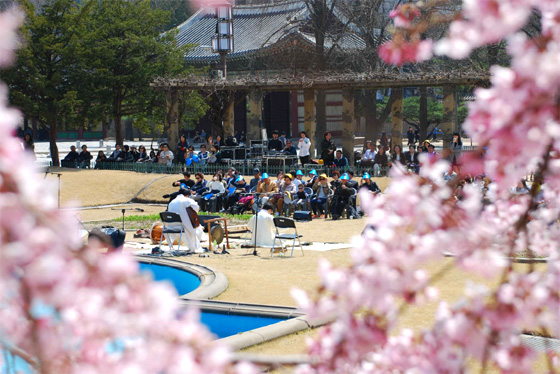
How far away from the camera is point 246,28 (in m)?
39.9

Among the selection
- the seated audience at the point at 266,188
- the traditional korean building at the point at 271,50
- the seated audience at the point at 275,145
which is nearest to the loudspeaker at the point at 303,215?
the seated audience at the point at 266,188

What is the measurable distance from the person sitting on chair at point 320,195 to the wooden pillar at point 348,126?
5.92 m

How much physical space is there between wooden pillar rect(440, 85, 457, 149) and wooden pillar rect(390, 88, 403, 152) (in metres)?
1.71

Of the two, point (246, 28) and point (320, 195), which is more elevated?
point (246, 28)

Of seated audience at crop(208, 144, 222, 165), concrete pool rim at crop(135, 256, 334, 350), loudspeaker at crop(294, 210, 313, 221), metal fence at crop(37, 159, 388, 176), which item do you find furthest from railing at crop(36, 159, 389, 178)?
concrete pool rim at crop(135, 256, 334, 350)

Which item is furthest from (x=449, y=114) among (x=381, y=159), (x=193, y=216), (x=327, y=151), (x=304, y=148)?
(x=193, y=216)

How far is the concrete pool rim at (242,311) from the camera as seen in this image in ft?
23.4

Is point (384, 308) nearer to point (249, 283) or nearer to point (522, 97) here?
point (522, 97)

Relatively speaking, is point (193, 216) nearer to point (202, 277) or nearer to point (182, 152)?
point (202, 277)

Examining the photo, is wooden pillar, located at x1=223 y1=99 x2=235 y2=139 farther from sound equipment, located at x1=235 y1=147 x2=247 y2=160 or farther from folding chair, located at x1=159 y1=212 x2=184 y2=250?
folding chair, located at x1=159 y1=212 x2=184 y2=250

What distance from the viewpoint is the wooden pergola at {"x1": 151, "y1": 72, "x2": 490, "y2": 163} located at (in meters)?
23.4

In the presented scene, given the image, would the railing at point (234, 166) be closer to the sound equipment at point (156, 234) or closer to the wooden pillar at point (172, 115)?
the wooden pillar at point (172, 115)

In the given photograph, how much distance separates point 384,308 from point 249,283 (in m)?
8.20

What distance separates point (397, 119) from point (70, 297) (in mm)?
24098
